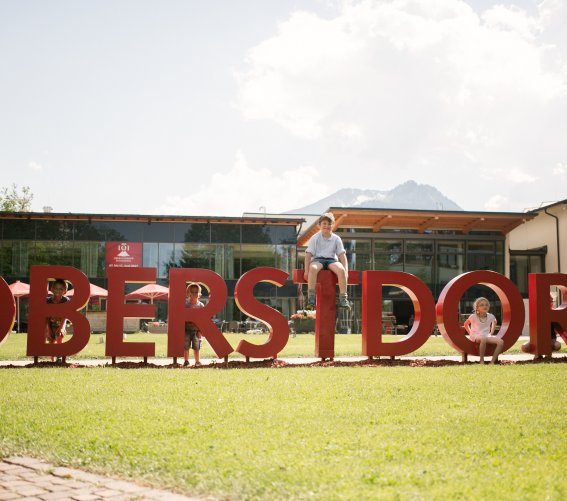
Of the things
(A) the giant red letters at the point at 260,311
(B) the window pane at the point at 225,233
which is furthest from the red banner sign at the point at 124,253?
(A) the giant red letters at the point at 260,311

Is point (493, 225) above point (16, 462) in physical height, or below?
above

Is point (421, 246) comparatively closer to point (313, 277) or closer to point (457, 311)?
point (457, 311)

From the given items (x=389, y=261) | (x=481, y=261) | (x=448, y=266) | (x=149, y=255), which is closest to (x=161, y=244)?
(x=149, y=255)

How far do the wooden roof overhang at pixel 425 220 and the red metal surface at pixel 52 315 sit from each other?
77.0ft

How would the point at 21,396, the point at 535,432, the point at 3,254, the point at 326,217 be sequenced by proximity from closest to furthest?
the point at 535,432 → the point at 21,396 → the point at 326,217 → the point at 3,254

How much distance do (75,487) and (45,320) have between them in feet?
28.3

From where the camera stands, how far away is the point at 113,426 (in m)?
6.09

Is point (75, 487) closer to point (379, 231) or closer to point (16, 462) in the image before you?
point (16, 462)

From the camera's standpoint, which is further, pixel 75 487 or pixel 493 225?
pixel 493 225

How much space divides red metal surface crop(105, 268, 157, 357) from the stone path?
7.62m

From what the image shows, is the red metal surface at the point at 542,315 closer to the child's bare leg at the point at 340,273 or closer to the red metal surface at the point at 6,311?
the child's bare leg at the point at 340,273

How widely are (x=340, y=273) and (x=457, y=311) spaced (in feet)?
8.43

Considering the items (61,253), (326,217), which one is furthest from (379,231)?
(326,217)

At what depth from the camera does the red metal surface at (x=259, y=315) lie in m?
12.8
